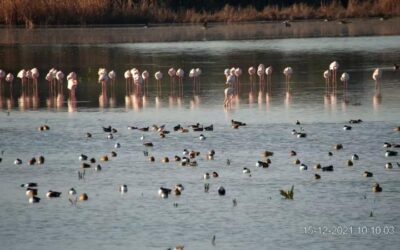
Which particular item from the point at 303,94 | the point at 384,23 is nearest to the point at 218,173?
the point at 303,94

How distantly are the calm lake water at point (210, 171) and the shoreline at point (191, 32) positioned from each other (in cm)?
1393

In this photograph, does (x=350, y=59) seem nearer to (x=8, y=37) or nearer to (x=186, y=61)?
(x=186, y=61)

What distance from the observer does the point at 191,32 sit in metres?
48.3

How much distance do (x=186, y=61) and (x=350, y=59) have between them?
15.9ft

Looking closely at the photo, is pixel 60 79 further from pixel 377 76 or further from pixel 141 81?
pixel 377 76

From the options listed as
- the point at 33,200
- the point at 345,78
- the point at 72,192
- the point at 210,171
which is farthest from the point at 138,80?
the point at 33,200

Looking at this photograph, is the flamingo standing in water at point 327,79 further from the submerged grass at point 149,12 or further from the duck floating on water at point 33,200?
the submerged grass at point 149,12

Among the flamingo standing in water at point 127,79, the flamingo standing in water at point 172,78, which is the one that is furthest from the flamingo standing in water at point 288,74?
the flamingo standing in water at point 127,79

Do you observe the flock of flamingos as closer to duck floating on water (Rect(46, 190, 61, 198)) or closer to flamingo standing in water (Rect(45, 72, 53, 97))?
flamingo standing in water (Rect(45, 72, 53, 97))

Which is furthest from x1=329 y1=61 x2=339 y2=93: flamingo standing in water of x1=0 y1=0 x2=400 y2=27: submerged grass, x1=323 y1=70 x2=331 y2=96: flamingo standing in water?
x1=0 y1=0 x2=400 y2=27: submerged grass

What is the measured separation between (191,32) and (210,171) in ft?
102

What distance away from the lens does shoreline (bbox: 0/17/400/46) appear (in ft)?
151

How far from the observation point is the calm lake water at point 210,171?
14102mm

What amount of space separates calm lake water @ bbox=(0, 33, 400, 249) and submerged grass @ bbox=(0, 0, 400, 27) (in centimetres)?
1770
